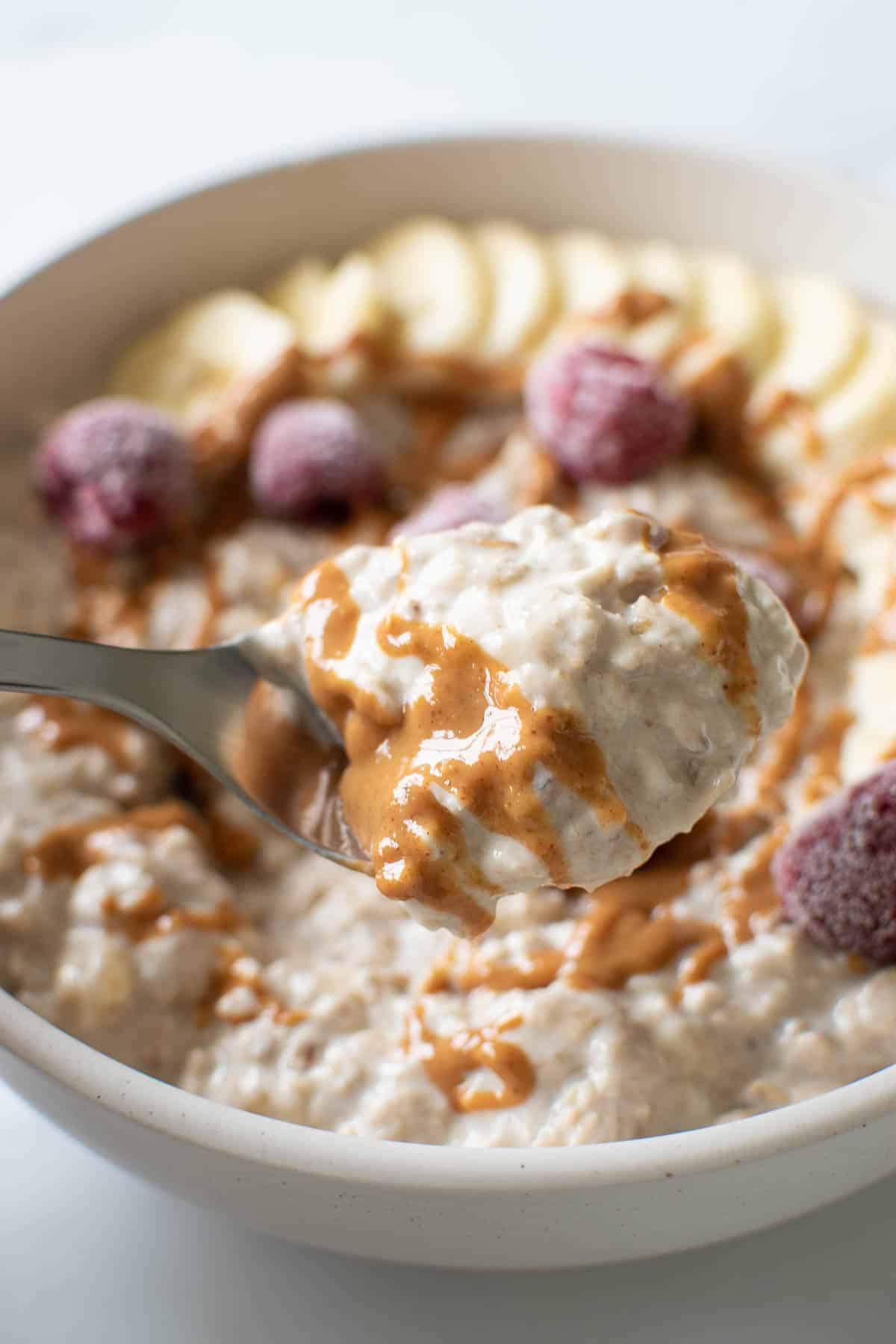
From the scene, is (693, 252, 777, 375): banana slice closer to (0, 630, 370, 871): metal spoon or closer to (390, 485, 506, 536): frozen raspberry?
(390, 485, 506, 536): frozen raspberry

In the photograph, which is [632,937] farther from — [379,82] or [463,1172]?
[379,82]

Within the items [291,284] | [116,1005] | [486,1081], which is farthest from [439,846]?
[291,284]

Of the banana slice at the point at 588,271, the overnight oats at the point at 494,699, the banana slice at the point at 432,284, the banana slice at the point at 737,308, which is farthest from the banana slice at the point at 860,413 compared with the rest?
the banana slice at the point at 432,284

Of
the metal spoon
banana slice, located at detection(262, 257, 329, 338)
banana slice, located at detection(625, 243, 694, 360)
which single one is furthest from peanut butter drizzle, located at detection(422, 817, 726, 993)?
banana slice, located at detection(262, 257, 329, 338)

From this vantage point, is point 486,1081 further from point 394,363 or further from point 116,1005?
point 394,363

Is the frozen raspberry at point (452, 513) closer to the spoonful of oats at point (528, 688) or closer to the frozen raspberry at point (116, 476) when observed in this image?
the frozen raspberry at point (116, 476)

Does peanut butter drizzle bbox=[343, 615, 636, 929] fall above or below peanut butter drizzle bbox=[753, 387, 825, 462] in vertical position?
above
